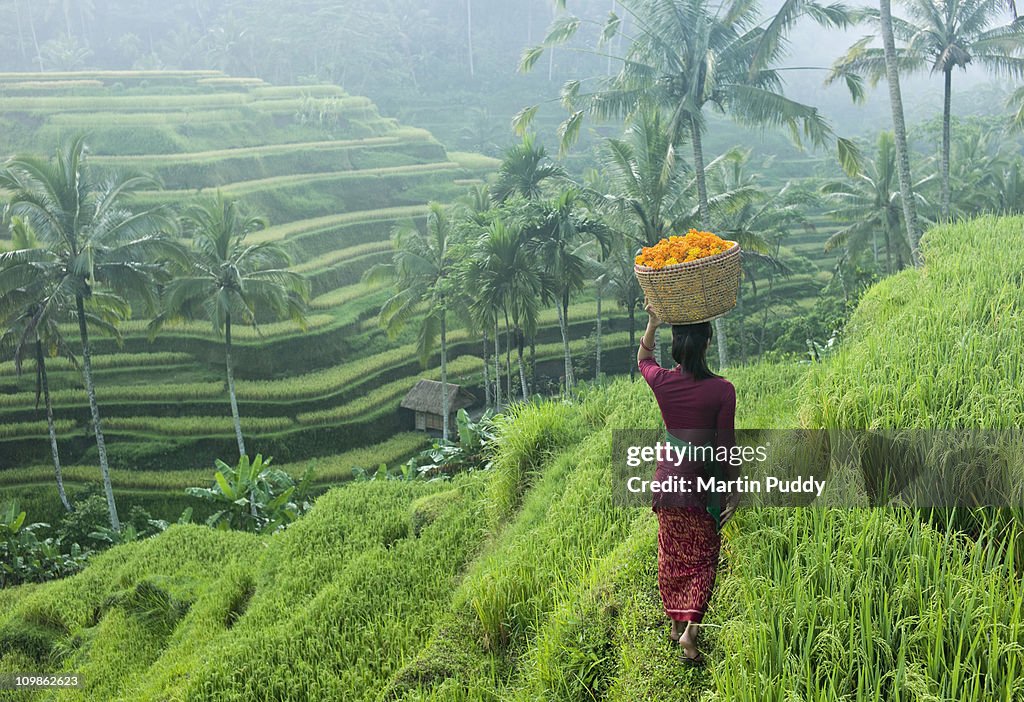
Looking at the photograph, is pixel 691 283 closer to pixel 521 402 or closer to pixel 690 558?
pixel 690 558

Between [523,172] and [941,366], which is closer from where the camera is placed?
[941,366]

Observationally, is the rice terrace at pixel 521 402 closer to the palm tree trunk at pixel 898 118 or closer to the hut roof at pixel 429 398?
the palm tree trunk at pixel 898 118

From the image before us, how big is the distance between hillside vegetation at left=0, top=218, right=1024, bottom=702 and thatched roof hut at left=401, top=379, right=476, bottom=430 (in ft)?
35.6

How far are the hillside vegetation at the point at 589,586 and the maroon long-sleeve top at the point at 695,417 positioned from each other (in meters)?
0.36

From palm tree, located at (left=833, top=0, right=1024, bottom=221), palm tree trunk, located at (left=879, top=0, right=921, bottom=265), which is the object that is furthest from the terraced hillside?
palm tree trunk, located at (left=879, top=0, right=921, bottom=265)

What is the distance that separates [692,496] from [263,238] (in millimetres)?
23527

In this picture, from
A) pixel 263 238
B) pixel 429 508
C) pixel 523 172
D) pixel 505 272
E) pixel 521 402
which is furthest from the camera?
pixel 263 238

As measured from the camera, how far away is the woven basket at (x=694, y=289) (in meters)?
2.73

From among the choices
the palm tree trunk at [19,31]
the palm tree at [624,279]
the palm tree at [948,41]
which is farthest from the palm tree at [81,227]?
the palm tree trunk at [19,31]

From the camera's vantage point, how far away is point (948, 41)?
14.9 meters

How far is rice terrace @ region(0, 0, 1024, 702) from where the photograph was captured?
2.69 meters

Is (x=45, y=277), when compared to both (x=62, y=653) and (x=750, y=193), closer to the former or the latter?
(x=62, y=653)

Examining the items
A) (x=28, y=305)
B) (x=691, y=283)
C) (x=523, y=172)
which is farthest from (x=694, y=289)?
(x=523, y=172)

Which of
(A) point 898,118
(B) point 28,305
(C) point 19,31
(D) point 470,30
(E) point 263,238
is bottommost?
(B) point 28,305
